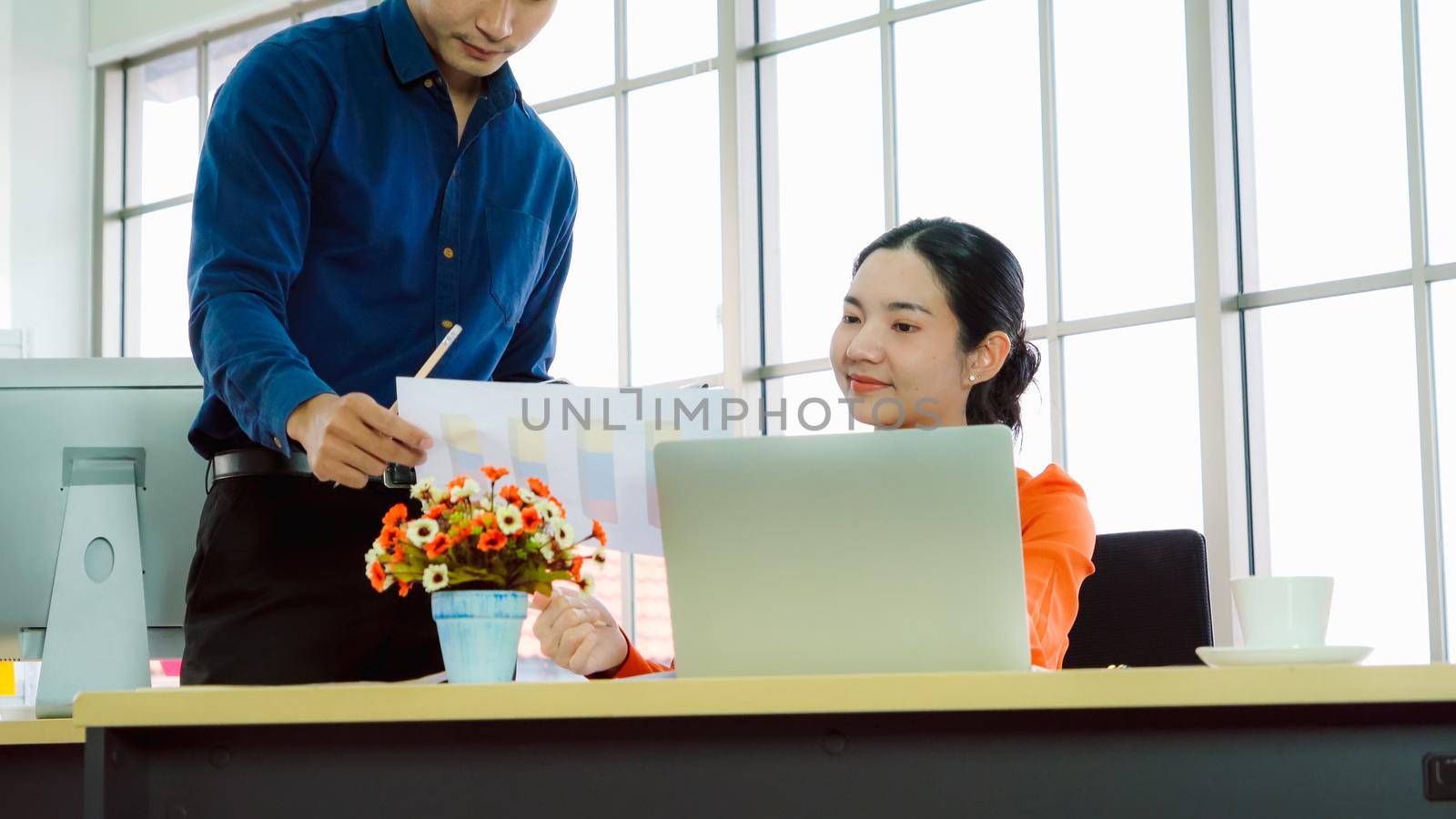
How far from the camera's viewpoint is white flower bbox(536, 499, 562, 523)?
1.08 metres

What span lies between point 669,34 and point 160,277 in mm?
2989

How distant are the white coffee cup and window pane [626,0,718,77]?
4914mm

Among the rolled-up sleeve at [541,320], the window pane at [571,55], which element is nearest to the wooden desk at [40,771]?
the rolled-up sleeve at [541,320]

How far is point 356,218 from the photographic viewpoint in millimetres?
1705

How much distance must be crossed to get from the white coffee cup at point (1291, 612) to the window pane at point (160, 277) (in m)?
6.86

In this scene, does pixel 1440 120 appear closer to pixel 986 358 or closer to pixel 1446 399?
pixel 1446 399

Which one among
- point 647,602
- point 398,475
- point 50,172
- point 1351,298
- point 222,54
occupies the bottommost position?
point 647,602

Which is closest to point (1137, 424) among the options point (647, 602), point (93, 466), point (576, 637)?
point (647, 602)

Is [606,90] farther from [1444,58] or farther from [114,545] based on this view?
[114,545]

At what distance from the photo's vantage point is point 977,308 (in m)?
1.97

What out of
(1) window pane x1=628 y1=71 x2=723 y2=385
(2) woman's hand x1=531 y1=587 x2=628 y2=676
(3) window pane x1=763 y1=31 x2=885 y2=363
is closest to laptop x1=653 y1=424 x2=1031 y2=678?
(2) woman's hand x1=531 y1=587 x2=628 y2=676

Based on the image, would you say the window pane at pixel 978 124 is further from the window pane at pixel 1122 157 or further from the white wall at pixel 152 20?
the white wall at pixel 152 20

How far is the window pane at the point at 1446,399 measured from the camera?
4.12m

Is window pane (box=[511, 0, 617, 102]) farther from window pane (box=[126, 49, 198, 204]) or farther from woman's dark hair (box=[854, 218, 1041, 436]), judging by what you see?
woman's dark hair (box=[854, 218, 1041, 436])
